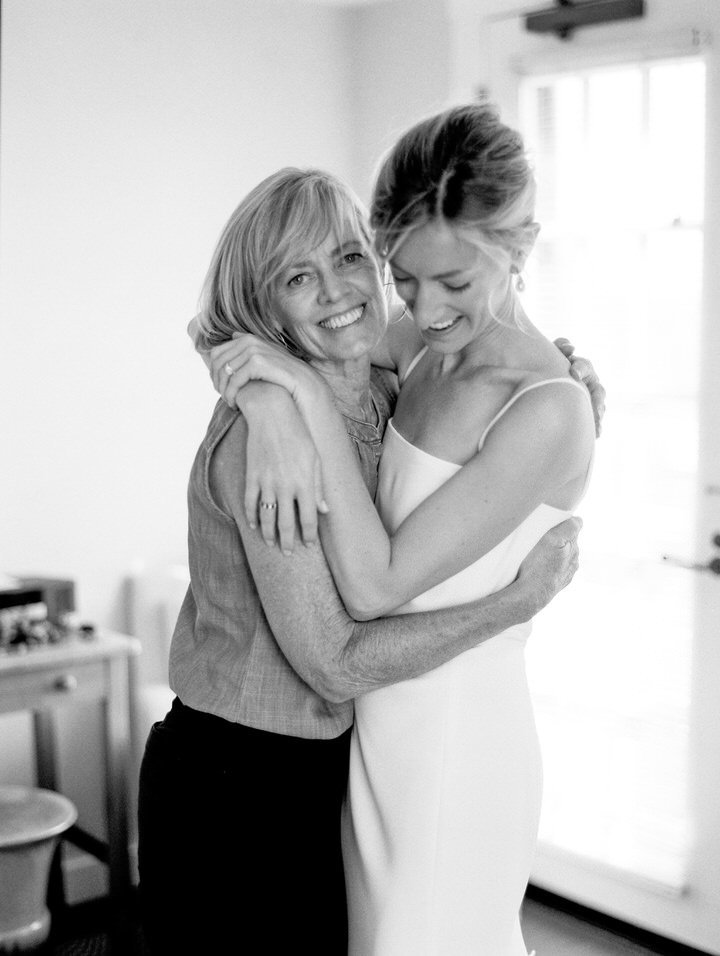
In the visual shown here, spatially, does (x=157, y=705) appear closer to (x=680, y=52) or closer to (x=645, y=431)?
(x=645, y=431)

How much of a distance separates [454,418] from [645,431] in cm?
153

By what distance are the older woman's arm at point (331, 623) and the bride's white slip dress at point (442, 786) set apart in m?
0.05

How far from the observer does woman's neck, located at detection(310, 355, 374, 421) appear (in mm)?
1565

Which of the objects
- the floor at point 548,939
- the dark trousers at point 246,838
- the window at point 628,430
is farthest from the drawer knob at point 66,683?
the dark trousers at point 246,838

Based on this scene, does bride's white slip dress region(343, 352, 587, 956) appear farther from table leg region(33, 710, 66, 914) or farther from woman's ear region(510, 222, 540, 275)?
table leg region(33, 710, 66, 914)

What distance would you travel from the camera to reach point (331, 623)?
4.65 feet

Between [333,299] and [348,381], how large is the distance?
5.3 inches

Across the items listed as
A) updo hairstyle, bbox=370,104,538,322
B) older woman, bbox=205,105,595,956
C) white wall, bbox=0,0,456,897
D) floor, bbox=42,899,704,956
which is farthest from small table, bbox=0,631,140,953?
updo hairstyle, bbox=370,104,538,322

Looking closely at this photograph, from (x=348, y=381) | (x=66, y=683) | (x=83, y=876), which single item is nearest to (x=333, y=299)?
(x=348, y=381)

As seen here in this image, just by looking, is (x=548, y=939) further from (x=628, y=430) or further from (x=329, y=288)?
(x=329, y=288)

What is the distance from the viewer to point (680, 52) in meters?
2.71

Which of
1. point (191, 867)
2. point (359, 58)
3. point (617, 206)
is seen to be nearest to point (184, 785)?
point (191, 867)

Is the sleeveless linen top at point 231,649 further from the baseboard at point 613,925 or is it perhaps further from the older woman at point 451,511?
the baseboard at point 613,925

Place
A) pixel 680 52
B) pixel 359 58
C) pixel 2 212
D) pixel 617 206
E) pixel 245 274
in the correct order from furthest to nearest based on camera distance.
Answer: pixel 359 58 → pixel 2 212 → pixel 617 206 → pixel 680 52 → pixel 245 274
